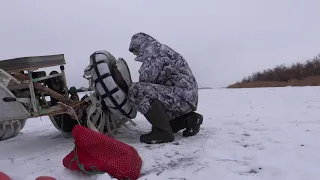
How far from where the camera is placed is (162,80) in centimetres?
390

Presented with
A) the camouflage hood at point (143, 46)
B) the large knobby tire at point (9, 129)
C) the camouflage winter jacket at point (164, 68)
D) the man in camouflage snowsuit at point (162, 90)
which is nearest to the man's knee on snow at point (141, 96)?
the man in camouflage snowsuit at point (162, 90)

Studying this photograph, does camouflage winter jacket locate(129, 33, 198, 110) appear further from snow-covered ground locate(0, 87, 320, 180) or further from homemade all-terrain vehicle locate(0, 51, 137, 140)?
snow-covered ground locate(0, 87, 320, 180)

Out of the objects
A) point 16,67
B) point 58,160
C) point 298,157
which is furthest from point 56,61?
point 298,157

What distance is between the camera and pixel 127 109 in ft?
12.7

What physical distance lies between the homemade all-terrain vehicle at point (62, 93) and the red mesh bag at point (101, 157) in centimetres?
94

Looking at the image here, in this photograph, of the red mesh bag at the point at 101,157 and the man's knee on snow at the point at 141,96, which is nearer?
the red mesh bag at the point at 101,157

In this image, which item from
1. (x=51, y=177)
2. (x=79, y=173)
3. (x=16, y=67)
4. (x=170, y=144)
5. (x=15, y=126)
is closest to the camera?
(x=51, y=177)

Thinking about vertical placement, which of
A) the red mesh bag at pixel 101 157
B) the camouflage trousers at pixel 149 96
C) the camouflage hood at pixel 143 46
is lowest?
the red mesh bag at pixel 101 157

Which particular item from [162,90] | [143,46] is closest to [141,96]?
[162,90]

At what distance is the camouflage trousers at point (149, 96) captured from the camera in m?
3.72

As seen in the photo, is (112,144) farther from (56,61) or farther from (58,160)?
(56,61)

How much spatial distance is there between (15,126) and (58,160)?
6.66ft

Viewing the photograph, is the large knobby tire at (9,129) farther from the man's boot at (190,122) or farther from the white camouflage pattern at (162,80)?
the man's boot at (190,122)

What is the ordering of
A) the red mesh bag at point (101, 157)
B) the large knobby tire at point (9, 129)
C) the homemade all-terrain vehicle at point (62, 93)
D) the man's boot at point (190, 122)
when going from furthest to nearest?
the large knobby tire at point (9, 129) → the man's boot at point (190, 122) → the homemade all-terrain vehicle at point (62, 93) → the red mesh bag at point (101, 157)
